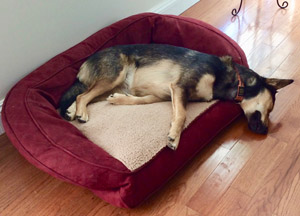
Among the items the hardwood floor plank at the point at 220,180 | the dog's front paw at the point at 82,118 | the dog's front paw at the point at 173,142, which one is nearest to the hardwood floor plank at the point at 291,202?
the hardwood floor plank at the point at 220,180

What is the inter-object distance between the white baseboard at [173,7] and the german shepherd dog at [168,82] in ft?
3.75

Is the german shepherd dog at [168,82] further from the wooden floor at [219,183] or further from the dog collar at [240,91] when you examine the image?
the wooden floor at [219,183]

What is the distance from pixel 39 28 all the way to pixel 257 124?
64.8 inches

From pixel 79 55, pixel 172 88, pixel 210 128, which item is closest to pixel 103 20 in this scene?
pixel 79 55

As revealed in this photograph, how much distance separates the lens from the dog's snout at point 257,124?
2.42 m

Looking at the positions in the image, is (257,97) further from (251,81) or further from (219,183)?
(219,183)

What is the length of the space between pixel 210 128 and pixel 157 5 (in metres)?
1.74

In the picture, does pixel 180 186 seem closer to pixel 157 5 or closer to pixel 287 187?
pixel 287 187

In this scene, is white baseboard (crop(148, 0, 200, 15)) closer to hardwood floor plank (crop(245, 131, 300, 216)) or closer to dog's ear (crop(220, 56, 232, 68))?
dog's ear (crop(220, 56, 232, 68))

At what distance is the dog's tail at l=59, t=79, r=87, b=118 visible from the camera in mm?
2422

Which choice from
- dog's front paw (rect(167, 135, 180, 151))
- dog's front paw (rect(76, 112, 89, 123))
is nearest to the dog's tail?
dog's front paw (rect(76, 112, 89, 123))

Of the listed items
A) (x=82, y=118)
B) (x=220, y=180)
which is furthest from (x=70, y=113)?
(x=220, y=180)

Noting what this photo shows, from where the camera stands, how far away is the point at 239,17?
12.7 ft

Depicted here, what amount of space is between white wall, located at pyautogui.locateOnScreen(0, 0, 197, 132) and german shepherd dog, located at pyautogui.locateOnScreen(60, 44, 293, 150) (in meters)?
0.32
